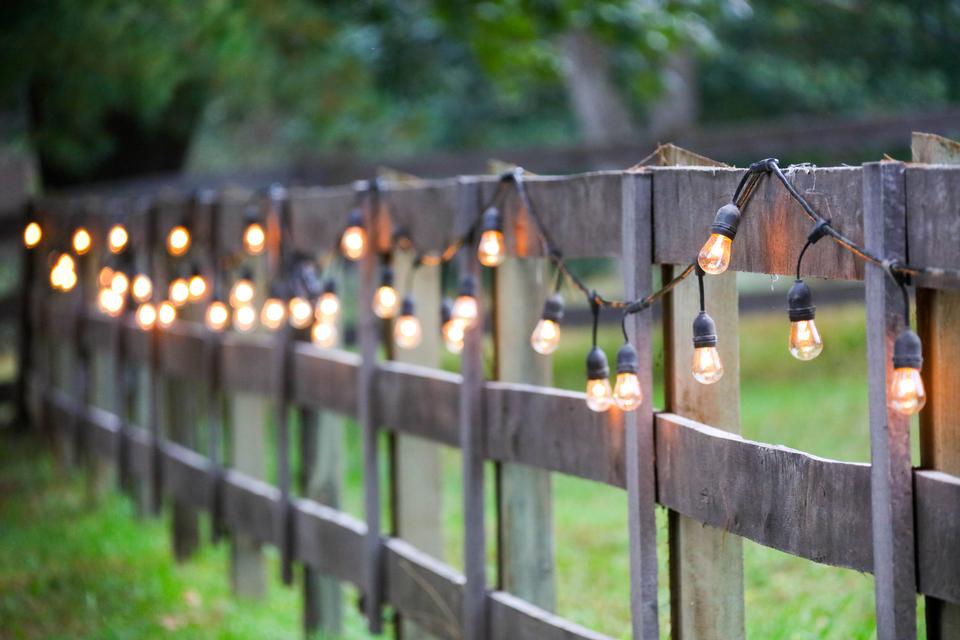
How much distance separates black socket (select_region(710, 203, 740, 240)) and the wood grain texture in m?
0.08

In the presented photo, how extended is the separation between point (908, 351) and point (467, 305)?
190 centimetres

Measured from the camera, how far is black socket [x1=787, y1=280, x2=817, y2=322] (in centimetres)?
261

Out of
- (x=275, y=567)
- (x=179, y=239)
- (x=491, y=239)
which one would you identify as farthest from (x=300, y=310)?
(x=275, y=567)

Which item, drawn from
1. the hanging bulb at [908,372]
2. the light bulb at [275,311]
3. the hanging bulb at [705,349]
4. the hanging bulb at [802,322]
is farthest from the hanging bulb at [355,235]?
the hanging bulb at [908,372]

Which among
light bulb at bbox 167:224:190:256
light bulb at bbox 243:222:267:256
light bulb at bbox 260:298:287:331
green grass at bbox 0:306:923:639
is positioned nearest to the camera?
green grass at bbox 0:306:923:639

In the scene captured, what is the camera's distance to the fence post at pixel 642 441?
330 cm

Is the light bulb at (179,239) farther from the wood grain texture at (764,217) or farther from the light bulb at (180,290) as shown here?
the wood grain texture at (764,217)

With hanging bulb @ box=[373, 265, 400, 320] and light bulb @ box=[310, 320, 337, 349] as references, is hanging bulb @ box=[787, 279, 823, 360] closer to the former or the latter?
hanging bulb @ box=[373, 265, 400, 320]

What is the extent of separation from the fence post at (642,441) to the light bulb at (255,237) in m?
3.01

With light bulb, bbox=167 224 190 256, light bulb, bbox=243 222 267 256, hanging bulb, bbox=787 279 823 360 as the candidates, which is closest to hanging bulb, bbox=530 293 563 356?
hanging bulb, bbox=787 279 823 360

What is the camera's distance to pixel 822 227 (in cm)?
259

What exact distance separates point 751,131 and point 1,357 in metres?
10.9

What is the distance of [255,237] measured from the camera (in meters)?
6.05

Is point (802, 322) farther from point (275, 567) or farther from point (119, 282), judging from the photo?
point (275, 567)
